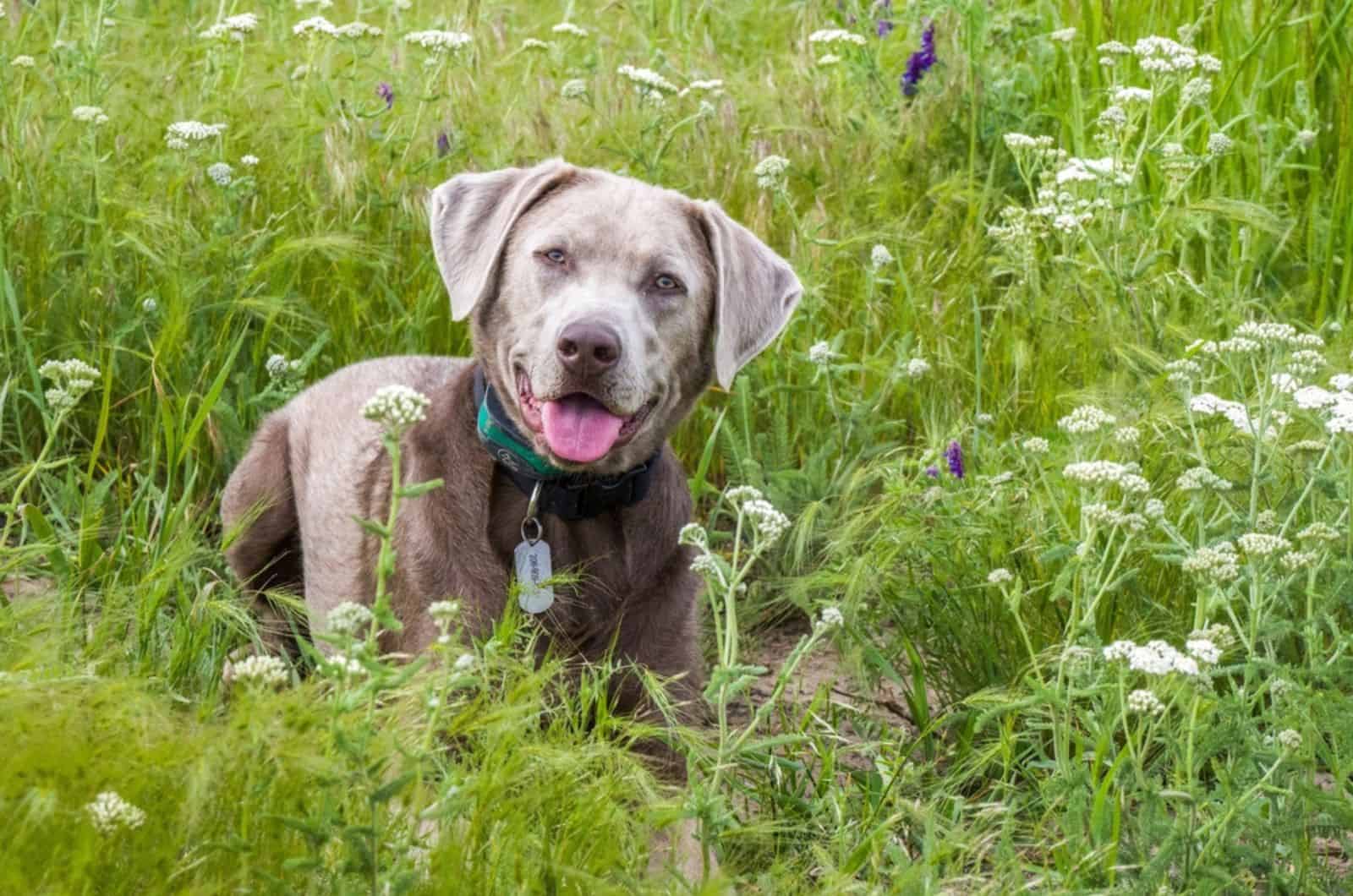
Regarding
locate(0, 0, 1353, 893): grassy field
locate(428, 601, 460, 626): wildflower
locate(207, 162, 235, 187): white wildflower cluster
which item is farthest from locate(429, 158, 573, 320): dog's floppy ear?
locate(428, 601, 460, 626): wildflower

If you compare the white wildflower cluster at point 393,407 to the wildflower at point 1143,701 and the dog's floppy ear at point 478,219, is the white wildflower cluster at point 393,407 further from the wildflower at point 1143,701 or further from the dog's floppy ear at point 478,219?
the dog's floppy ear at point 478,219

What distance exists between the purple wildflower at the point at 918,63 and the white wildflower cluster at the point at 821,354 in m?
1.79

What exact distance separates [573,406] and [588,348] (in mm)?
155

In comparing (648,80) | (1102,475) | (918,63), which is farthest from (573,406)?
(918,63)

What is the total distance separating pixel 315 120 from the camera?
5402mm

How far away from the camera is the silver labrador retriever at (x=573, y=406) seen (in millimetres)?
3766

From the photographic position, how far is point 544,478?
12.6ft

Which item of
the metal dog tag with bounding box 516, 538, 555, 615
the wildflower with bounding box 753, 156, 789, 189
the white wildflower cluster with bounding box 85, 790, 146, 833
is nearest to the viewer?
the white wildflower cluster with bounding box 85, 790, 146, 833

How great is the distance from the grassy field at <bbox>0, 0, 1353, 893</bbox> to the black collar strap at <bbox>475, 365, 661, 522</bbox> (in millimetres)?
371

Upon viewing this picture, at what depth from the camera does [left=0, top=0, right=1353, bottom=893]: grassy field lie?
2.66m

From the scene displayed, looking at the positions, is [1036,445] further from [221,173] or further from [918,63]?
[918,63]

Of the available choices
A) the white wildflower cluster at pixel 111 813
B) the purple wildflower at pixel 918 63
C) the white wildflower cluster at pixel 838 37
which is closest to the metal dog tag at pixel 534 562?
the white wildflower cluster at pixel 111 813

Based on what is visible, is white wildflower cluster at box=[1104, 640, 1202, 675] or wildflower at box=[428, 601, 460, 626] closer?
wildflower at box=[428, 601, 460, 626]

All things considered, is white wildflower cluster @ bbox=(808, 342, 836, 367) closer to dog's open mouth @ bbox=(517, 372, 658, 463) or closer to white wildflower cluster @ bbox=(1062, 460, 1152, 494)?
dog's open mouth @ bbox=(517, 372, 658, 463)
